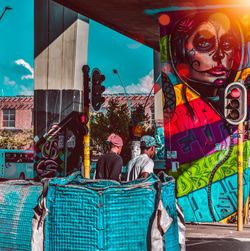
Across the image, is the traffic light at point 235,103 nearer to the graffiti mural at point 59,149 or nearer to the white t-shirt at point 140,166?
the white t-shirt at point 140,166

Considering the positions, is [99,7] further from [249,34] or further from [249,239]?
[249,239]

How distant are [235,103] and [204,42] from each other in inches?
103

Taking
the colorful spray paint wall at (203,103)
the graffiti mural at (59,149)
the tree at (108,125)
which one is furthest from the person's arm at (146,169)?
the tree at (108,125)

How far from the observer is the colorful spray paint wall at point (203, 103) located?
50.7 ft

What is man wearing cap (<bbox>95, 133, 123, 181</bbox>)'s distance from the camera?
9.56 metres

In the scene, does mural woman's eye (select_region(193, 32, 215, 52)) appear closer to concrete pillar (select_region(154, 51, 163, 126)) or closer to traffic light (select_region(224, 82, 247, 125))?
traffic light (select_region(224, 82, 247, 125))

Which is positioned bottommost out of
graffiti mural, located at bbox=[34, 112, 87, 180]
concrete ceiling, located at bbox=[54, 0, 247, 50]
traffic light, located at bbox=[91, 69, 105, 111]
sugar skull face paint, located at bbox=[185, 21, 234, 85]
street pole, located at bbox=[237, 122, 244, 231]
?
street pole, located at bbox=[237, 122, 244, 231]

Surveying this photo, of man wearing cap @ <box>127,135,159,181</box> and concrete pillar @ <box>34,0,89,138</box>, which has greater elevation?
concrete pillar @ <box>34,0,89,138</box>

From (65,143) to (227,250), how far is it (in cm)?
1178

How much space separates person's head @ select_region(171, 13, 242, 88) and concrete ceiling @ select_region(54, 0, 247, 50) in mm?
407

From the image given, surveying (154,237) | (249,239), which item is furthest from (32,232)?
(249,239)

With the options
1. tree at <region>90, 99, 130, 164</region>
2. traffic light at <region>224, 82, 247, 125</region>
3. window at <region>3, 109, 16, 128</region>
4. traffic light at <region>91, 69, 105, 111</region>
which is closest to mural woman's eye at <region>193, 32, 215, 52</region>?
traffic light at <region>224, 82, 247, 125</region>

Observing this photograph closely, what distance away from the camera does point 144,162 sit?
9391 millimetres

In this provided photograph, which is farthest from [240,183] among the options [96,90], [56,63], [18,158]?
[18,158]
